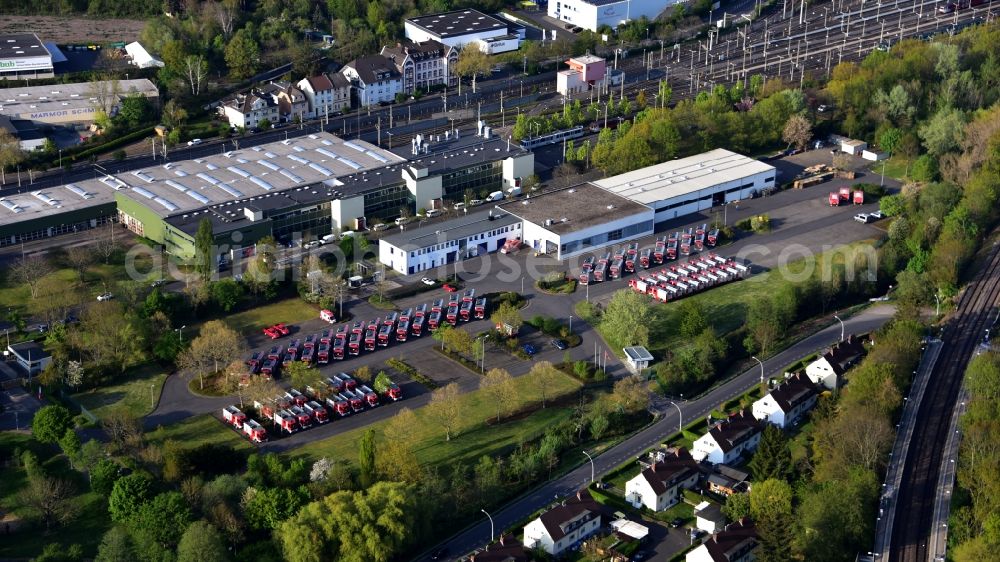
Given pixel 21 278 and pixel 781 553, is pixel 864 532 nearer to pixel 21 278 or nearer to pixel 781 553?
pixel 781 553

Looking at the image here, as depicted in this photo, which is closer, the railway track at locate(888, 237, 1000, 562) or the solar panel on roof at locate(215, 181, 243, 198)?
the railway track at locate(888, 237, 1000, 562)

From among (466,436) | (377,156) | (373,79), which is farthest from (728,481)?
(373,79)

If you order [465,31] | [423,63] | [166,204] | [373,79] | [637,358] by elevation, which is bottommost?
[637,358]

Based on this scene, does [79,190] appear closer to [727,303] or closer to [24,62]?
[24,62]

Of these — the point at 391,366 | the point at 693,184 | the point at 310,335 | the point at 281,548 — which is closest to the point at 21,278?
the point at 310,335

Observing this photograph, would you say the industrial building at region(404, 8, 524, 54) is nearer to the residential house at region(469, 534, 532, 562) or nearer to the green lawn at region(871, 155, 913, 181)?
the green lawn at region(871, 155, 913, 181)

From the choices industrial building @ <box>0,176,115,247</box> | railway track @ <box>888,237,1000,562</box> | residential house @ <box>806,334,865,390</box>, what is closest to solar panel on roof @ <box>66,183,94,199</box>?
industrial building @ <box>0,176,115,247</box>
